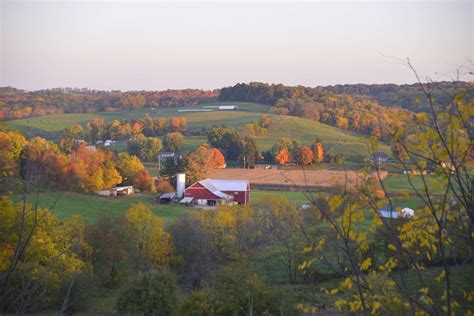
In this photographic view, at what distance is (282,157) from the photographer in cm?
4469

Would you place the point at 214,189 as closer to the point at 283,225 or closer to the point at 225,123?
the point at 283,225

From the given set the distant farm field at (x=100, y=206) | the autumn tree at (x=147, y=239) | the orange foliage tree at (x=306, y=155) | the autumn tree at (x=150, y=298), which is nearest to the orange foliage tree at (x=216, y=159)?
the orange foliage tree at (x=306, y=155)

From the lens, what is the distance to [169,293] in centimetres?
1136

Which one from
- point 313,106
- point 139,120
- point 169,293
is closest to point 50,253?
point 169,293

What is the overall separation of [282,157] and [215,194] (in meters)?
14.6

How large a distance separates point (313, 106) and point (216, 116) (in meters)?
13.0

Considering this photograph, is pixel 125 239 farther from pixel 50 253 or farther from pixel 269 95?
pixel 269 95

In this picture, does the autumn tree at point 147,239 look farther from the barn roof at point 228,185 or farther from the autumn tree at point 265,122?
the autumn tree at point 265,122

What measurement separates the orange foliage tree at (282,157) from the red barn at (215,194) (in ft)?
41.5

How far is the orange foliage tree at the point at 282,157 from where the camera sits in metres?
44.7

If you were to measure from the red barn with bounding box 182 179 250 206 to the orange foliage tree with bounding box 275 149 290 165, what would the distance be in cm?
1266

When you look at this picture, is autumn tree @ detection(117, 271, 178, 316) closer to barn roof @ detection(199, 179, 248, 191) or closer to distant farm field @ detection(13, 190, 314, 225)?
distant farm field @ detection(13, 190, 314, 225)

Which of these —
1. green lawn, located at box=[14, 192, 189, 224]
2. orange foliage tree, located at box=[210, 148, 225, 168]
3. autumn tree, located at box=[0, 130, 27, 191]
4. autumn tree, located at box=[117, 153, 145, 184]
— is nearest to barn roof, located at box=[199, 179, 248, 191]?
green lawn, located at box=[14, 192, 189, 224]

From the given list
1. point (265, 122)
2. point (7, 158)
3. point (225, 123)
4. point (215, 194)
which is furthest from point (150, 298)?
point (225, 123)
